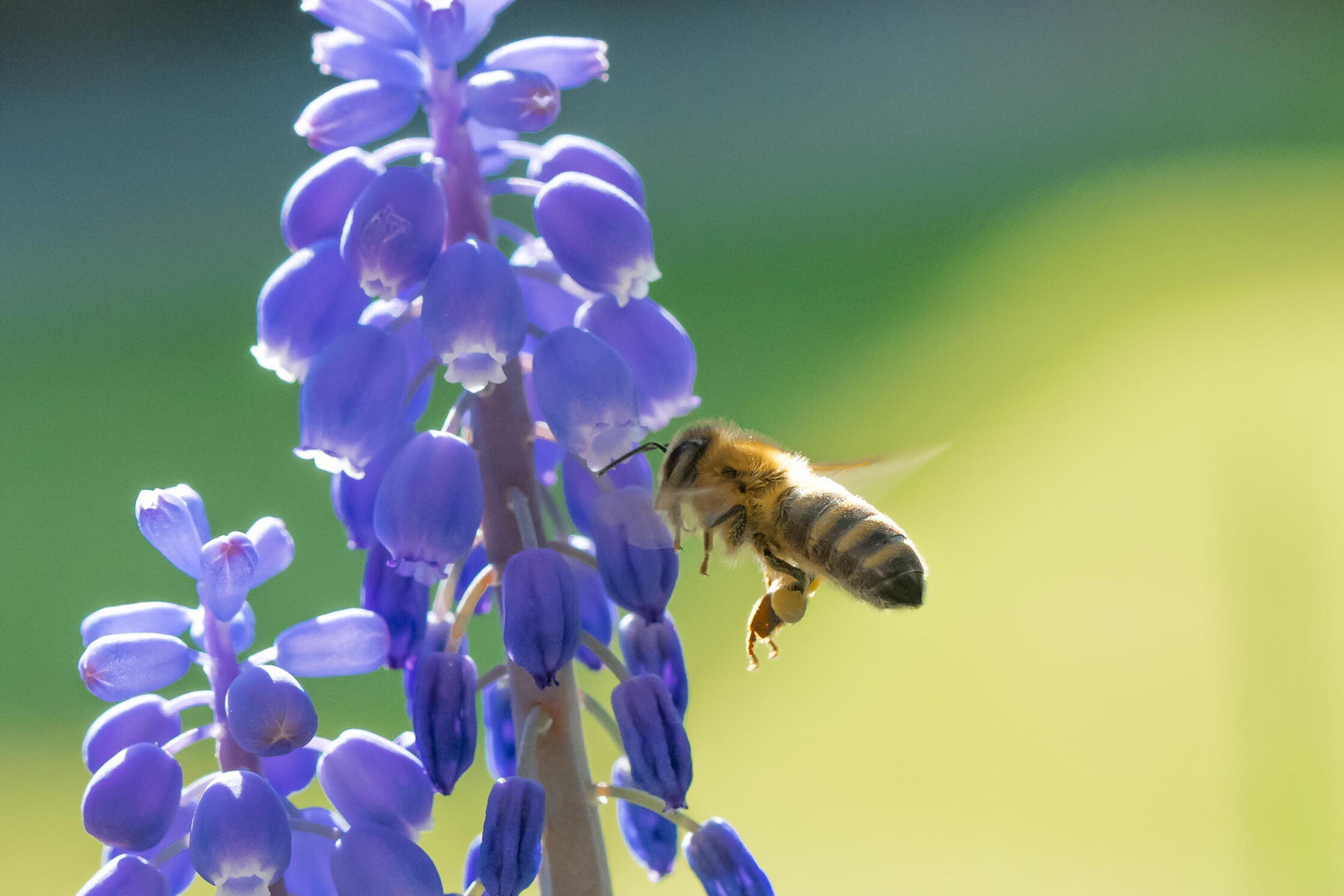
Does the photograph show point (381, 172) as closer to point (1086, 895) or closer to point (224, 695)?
point (224, 695)

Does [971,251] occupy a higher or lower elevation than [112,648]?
higher

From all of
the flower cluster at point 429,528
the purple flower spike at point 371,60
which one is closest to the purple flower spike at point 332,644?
the flower cluster at point 429,528

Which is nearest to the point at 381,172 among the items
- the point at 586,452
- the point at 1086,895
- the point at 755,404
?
the point at 586,452

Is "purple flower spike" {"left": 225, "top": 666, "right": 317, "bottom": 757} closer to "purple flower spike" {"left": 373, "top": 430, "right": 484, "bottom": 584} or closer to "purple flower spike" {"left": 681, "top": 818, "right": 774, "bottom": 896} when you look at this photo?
"purple flower spike" {"left": 373, "top": 430, "right": 484, "bottom": 584}

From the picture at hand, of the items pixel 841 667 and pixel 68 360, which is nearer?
pixel 841 667

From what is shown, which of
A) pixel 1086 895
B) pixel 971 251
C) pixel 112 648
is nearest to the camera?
pixel 112 648

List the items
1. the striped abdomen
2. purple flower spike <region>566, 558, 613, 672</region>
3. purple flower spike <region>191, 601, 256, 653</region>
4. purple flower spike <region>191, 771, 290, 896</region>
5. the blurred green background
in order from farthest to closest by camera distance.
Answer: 1. the blurred green background
2. the striped abdomen
3. purple flower spike <region>566, 558, 613, 672</region>
4. purple flower spike <region>191, 601, 256, 653</region>
5. purple flower spike <region>191, 771, 290, 896</region>

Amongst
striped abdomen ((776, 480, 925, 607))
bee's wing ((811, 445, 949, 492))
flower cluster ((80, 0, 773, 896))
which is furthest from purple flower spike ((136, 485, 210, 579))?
bee's wing ((811, 445, 949, 492))
